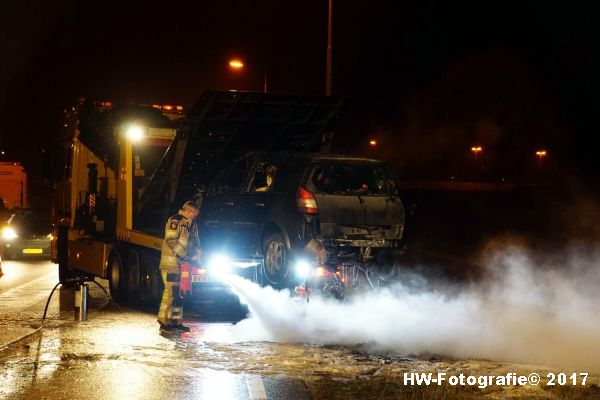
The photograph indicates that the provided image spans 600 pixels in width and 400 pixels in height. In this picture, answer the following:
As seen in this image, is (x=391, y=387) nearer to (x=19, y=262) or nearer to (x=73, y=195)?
(x=73, y=195)

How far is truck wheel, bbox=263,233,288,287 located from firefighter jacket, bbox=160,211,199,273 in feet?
3.53

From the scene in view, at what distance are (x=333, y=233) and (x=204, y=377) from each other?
128 inches

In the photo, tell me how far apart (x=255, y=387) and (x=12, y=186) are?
3063 cm

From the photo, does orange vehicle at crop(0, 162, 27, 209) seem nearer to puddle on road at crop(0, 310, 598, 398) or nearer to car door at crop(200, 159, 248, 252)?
car door at crop(200, 159, 248, 252)

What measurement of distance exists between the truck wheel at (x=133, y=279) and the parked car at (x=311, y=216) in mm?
2137

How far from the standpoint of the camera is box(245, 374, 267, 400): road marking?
7051mm

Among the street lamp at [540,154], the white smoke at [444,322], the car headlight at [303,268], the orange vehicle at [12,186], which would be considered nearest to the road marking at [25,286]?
the white smoke at [444,322]

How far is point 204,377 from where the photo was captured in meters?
7.80

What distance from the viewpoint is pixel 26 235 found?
23.5m

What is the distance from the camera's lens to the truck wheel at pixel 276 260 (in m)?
10.8

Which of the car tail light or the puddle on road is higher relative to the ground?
the car tail light

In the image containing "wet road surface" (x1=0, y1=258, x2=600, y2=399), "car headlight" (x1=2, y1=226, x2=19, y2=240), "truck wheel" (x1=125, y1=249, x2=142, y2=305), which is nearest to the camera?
"wet road surface" (x1=0, y1=258, x2=600, y2=399)

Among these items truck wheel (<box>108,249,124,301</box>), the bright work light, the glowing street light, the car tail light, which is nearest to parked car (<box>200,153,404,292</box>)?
the car tail light

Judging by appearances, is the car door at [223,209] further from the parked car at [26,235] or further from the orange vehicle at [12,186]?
the orange vehicle at [12,186]
